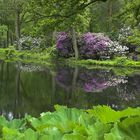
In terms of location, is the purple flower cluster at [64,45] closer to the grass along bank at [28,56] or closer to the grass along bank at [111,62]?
the grass along bank at [28,56]

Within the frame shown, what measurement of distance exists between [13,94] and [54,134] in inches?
601

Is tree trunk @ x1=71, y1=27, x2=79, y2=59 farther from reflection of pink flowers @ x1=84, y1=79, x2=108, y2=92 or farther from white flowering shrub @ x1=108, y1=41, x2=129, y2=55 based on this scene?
reflection of pink flowers @ x1=84, y1=79, x2=108, y2=92

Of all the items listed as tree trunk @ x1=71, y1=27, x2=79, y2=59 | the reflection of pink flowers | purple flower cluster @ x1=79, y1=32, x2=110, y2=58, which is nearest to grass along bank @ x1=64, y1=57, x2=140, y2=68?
tree trunk @ x1=71, y1=27, x2=79, y2=59

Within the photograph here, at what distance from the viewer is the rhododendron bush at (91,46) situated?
132 ft

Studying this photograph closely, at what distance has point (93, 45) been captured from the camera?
40.8 m

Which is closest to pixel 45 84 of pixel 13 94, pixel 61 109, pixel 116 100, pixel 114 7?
pixel 13 94

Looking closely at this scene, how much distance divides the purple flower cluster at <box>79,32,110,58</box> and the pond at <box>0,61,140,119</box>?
1506 centimetres

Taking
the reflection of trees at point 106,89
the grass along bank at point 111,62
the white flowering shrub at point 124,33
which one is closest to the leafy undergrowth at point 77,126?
the reflection of trees at point 106,89

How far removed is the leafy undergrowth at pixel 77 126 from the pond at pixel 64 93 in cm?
930

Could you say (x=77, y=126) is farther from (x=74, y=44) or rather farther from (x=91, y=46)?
(x=91, y=46)

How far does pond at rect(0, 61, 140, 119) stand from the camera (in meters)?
14.8

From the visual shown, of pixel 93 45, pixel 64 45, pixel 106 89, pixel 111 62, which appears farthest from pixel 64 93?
pixel 64 45

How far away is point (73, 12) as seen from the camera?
Answer: 1188 centimetres

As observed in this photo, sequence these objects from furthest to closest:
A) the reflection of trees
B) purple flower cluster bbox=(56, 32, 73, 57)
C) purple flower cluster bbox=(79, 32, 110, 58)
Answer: purple flower cluster bbox=(56, 32, 73, 57), purple flower cluster bbox=(79, 32, 110, 58), the reflection of trees
